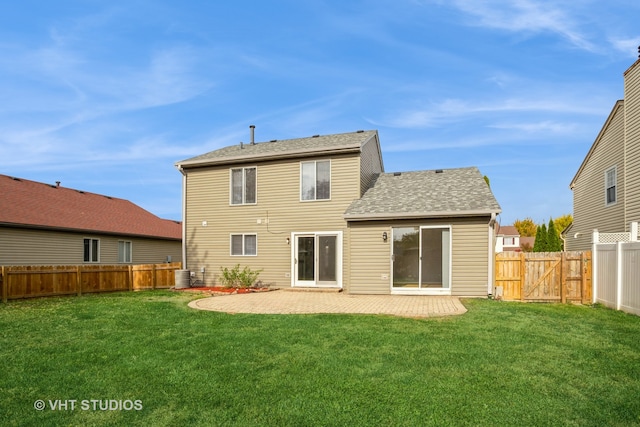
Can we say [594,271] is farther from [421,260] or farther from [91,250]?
[91,250]

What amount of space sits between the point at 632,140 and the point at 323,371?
15007mm

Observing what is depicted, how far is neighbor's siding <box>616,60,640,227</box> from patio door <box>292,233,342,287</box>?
412 inches

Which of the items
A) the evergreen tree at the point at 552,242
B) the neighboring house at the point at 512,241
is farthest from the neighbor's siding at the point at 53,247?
the neighboring house at the point at 512,241

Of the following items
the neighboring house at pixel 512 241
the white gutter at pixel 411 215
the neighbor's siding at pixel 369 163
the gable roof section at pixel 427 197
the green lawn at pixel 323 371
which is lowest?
the neighboring house at pixel 512 241

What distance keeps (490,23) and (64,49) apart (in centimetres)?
1357

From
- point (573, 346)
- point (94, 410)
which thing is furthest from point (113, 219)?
point (573, 346)

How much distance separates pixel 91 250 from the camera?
20766mm

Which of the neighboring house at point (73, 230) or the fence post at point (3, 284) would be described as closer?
the fence post at point (3, 284)

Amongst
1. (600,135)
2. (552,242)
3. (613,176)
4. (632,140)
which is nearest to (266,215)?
(632,140)

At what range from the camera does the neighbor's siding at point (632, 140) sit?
13438mm

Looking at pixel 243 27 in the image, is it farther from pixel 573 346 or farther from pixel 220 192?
pixel 573 346

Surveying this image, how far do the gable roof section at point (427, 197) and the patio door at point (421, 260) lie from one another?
0.68 m

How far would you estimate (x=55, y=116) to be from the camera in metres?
15.6

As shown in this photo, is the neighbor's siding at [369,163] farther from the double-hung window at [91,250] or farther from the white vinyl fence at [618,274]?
the double-hung window at [91,250]
